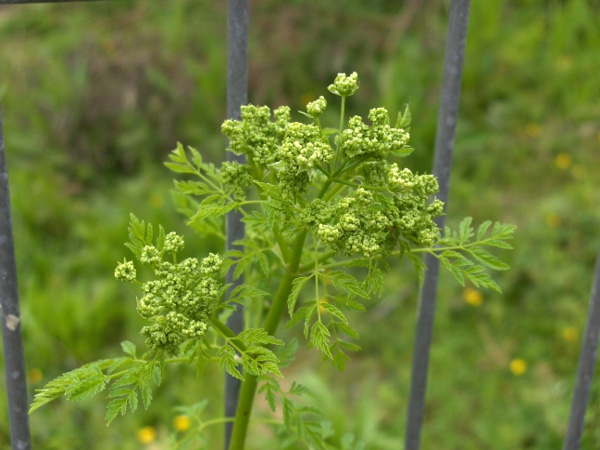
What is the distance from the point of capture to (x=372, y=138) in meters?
1.15

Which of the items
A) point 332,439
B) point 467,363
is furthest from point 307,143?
point 467,363

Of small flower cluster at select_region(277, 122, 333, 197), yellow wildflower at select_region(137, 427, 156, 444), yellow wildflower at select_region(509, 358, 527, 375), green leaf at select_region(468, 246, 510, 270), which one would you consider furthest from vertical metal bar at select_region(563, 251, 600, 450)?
yellow wildflower at select_region(137, 427, 156, 444)

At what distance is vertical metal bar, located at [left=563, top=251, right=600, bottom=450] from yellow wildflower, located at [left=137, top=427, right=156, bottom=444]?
2041 mm

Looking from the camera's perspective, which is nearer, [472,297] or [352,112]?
[472,297]

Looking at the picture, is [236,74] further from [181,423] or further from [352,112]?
[352,112]

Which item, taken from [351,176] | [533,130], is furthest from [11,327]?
[533,130]

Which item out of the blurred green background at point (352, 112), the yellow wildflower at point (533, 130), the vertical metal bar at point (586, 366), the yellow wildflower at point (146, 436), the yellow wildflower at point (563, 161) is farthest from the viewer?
the yellow wildflower at point (533, 130)

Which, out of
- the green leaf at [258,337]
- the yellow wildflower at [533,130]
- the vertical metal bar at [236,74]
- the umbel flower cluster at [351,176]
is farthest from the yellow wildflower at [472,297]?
the green leaf at [258,337]

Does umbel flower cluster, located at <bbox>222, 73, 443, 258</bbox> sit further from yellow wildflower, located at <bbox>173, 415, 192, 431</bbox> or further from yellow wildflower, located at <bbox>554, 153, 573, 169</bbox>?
yellow wildflower, located at <bbox>554, 153, 573, 169</bbox>

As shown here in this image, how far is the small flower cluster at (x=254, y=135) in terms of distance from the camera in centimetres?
123

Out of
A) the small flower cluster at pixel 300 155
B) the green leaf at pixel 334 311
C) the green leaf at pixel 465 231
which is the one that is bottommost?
the green leaf at pixel 334 311

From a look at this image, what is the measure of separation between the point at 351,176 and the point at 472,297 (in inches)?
104

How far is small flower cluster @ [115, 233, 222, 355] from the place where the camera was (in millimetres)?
1144

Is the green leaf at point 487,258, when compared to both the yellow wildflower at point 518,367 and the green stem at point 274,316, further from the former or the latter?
the yellow wildflower at point 518,367
